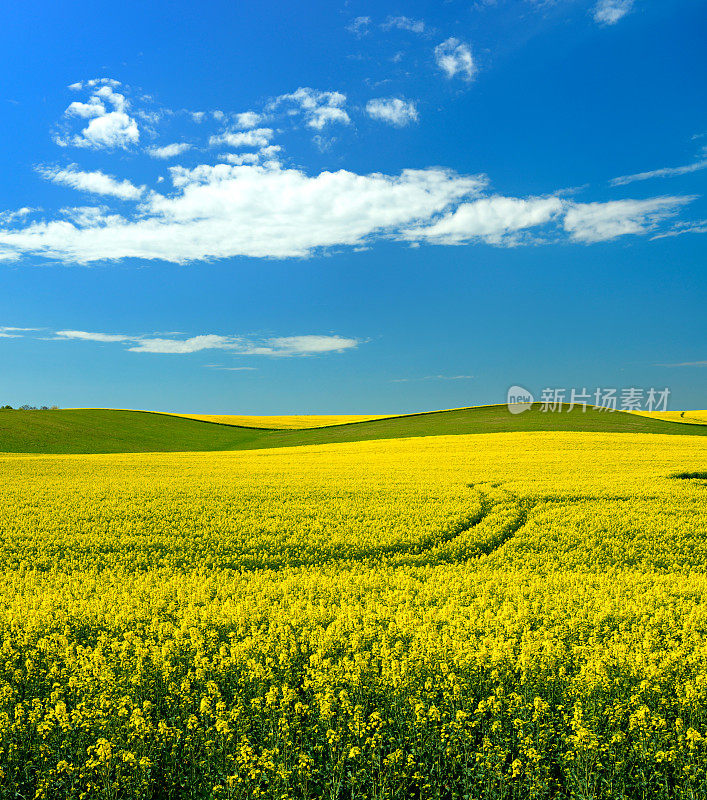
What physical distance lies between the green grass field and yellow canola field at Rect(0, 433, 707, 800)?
39673mm

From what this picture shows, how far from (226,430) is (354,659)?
6818 centimetres

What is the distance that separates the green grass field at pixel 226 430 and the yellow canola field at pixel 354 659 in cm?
3967

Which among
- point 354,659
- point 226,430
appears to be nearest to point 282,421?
point 226,430

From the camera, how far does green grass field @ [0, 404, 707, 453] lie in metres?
51.3

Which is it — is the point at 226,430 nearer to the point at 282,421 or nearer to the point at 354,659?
the point at 282,421

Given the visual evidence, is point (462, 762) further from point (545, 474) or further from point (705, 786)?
point (545, 474)

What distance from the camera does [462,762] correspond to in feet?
17.7

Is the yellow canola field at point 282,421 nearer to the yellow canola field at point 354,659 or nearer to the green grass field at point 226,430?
the green grass field at point 226,430

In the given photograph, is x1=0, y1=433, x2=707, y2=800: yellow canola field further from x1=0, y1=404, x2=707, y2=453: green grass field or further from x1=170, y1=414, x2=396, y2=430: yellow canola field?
x1=170, y1=414, x2=396, y2=430: yellow canola field

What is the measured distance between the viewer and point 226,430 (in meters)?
72.5

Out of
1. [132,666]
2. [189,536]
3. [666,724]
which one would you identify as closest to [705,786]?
[666,724]

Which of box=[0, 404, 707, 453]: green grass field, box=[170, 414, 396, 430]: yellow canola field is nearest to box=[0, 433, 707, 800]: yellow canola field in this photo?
box=[0, 404, 707, 453]: green grass field

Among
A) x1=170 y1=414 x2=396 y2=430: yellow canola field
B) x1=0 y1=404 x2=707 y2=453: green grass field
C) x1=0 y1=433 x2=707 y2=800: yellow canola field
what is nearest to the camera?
x1=0 y1=433 x2=707 y2=800: yellow canola field

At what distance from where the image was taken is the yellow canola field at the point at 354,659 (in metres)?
5.24
